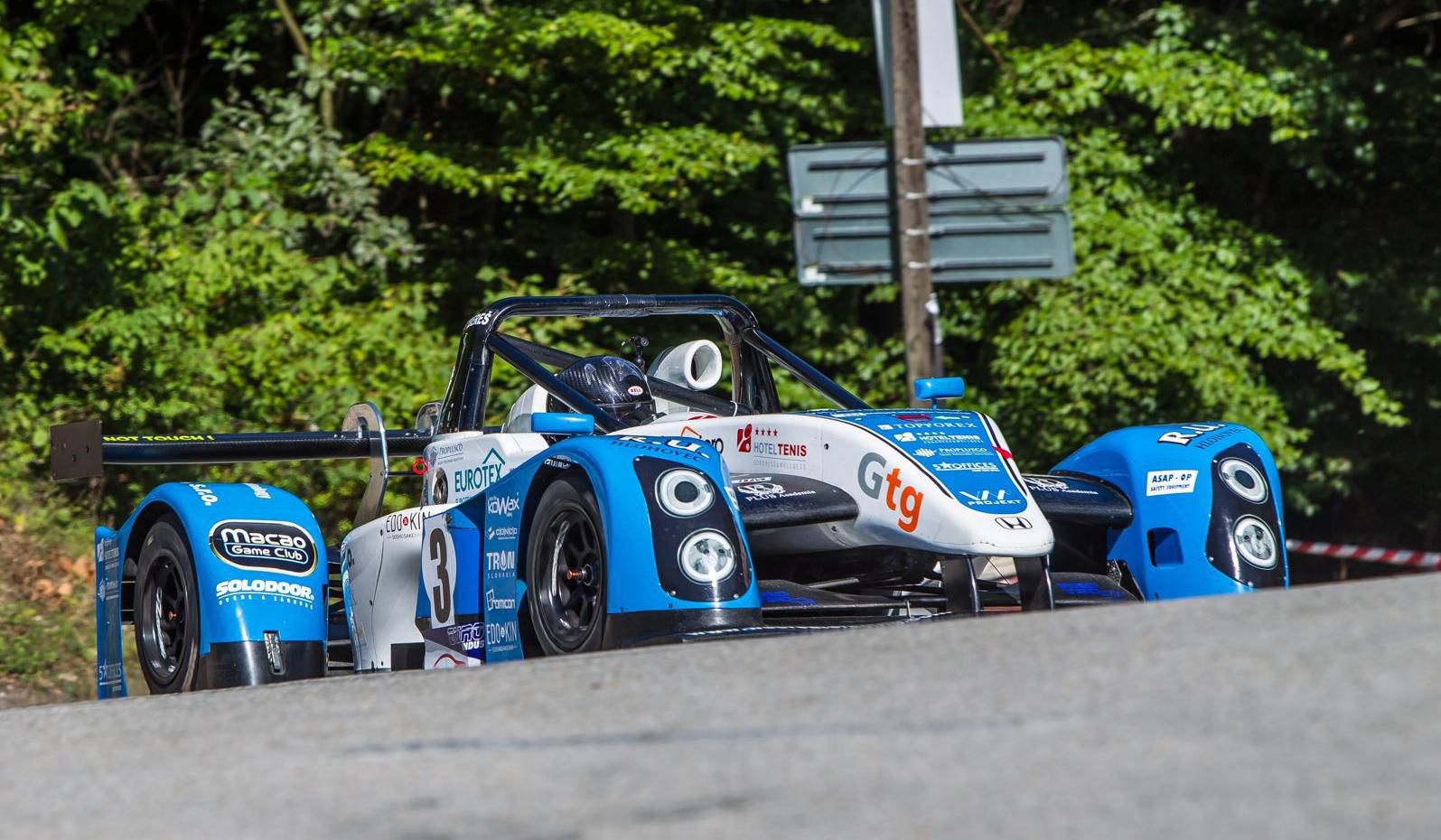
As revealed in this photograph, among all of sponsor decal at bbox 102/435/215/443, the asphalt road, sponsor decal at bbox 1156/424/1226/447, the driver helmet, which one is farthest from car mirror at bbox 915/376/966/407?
sponsor decal at bbox 102/435/215/443

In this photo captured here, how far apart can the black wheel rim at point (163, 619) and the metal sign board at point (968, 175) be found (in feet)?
15.9

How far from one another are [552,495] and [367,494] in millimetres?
2465

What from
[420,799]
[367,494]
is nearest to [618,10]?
[367,494]

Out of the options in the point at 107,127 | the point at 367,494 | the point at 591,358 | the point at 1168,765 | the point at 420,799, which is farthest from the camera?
the point at 107,127

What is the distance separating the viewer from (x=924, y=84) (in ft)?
39.3

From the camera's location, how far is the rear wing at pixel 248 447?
7.90m

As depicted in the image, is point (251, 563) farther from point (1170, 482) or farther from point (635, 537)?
Result: point (1170, 482)

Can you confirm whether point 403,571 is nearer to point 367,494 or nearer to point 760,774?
point 367,494

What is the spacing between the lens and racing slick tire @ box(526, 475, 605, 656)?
5875mm

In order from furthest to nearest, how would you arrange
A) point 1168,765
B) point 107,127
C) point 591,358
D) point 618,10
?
point 107,127
point 618,10
point 591,358
point 1168,765

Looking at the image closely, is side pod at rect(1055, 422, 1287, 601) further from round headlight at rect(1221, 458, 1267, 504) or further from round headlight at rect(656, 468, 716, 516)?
round headlight at rect(656, 468, 716, 516)

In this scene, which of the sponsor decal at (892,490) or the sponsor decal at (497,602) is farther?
the sponsor decal at (497,602)

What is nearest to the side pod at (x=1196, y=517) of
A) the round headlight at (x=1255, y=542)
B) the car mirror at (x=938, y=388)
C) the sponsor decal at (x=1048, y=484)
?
the round headlight at (x=1255, y=542)

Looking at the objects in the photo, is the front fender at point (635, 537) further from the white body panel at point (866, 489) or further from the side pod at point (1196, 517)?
the side pod at point (1196, 517)
